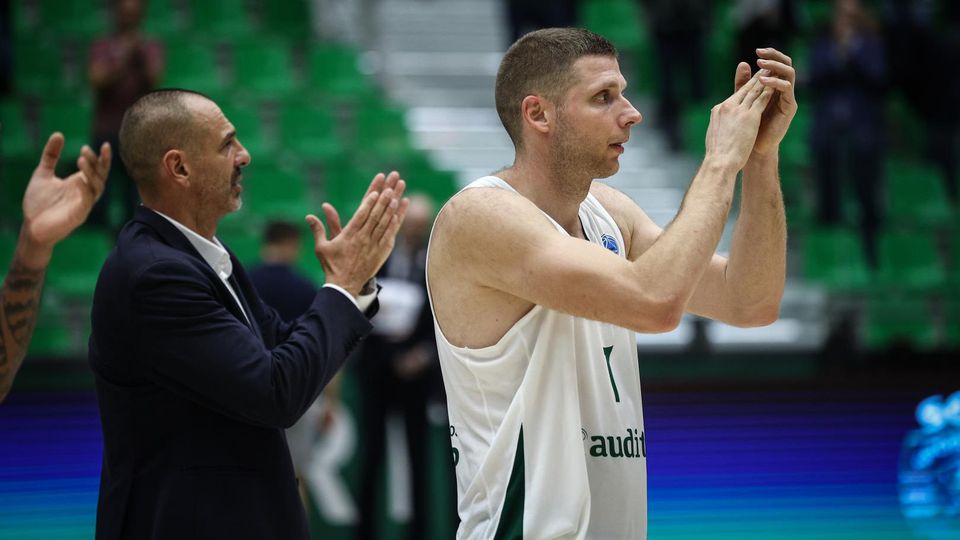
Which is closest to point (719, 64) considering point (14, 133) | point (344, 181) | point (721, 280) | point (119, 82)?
point (344, 181)

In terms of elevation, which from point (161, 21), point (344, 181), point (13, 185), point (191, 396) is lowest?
point (191, 396)

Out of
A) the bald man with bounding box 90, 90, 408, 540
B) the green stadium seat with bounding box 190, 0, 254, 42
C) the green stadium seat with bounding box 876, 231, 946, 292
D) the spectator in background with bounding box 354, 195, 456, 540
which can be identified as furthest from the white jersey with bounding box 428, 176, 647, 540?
the green stadium seat with bounding box 190, 0, 254, 42

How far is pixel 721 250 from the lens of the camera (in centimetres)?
1022

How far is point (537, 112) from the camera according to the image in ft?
10.4

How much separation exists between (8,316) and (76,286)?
555 cm

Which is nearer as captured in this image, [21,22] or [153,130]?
[153,130]

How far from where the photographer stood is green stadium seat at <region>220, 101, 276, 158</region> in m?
10.1

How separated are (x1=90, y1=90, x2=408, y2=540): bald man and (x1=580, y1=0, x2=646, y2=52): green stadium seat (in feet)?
28.4

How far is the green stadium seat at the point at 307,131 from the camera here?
1039cm

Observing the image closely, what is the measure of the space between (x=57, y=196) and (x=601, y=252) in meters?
1.64

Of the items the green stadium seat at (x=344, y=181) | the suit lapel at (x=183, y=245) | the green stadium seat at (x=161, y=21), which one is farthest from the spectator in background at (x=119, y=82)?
the suit lapel at (x=183, y=245)

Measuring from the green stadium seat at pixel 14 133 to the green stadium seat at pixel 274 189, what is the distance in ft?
5.41

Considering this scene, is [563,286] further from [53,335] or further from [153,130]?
[53,335]

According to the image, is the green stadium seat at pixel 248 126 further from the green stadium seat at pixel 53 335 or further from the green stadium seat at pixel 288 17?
the green stadium seat at pixel 53 335
